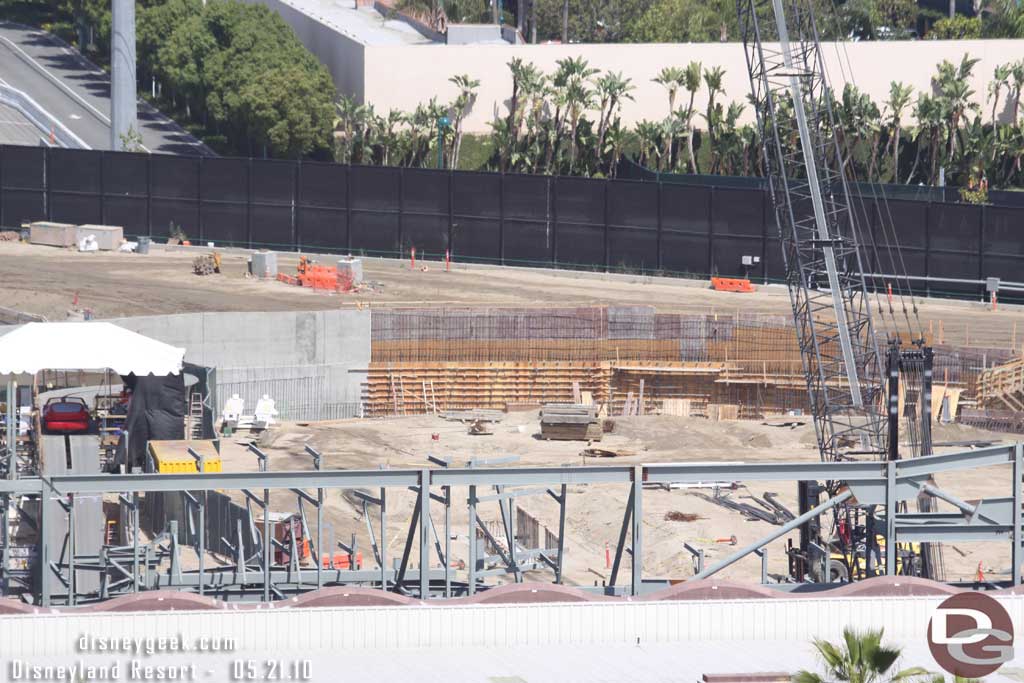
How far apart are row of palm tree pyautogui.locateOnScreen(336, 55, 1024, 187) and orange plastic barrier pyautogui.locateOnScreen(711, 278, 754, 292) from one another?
1713cm

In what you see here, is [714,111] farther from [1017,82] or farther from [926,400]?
[926,400]

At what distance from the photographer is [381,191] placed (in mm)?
74562

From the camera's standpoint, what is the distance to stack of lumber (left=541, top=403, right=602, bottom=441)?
53.4m

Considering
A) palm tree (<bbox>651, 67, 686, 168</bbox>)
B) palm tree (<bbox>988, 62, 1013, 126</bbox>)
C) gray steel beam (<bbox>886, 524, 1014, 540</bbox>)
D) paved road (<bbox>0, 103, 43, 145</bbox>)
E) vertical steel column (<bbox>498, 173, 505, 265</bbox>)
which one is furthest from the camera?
paved road (<bbox>0, 103, 43, 145</bbox>)

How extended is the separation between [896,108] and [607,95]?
50.0 feet

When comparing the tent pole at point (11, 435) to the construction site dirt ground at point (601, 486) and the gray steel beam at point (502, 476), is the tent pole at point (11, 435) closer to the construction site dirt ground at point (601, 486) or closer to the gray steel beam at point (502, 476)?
the gray steel beam at point (502, 476)

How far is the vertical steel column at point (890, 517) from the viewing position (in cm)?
2705

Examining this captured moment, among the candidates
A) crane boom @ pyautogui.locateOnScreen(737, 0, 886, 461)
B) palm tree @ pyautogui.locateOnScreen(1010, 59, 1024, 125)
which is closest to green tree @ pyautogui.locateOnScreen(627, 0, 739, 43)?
palm tree @ pyautogui.locateOnScreen(1010, 59, 1024, 125)

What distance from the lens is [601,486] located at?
1852 inches

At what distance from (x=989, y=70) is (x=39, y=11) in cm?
6333

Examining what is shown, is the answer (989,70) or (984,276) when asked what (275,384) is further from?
(989,70)

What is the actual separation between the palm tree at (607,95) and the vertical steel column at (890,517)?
6226 cm

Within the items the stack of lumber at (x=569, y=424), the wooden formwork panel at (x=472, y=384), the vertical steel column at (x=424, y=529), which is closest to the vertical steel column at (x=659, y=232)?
the wooden formwork panel at (x=472, y=384)

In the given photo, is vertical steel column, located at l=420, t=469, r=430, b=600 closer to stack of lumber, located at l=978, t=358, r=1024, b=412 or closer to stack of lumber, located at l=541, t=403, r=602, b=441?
stack of lumber, located at l=541, t=403, r=602, b=441
